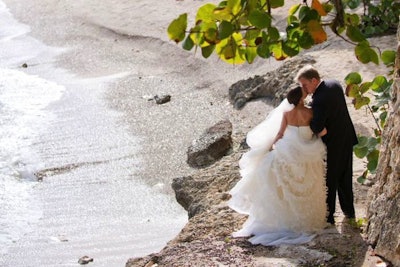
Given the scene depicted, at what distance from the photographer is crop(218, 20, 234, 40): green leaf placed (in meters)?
3.91

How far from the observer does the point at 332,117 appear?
24.3 ft

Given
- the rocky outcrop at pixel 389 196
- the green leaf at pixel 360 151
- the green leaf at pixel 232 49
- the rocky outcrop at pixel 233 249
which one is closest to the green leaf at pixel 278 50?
the green leaf at pixel 232 49

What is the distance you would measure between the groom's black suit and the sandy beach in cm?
82

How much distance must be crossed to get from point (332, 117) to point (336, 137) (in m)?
0.19

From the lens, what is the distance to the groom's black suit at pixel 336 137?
24.1 feet

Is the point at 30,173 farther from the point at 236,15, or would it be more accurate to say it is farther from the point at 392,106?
the point at 236,15

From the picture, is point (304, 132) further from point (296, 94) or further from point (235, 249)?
point (235, 249)

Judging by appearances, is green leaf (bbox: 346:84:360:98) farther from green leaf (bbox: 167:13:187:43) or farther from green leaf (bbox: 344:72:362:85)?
green leaf (bbox: 167:13:187:43)

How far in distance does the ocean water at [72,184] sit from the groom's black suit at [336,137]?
358 centimetres

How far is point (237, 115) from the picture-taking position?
50.7ft

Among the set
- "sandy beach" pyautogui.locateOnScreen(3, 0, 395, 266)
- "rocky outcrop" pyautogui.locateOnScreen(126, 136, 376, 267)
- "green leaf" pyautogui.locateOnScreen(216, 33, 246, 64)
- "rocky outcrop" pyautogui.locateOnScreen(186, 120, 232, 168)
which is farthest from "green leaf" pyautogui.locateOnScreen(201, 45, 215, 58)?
"rocky outcrop" pyautogui.locateOnScreen(186, 120, 232, 168)

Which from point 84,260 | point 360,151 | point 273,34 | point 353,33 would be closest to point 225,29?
point 273,34

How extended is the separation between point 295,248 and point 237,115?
27.5 ft

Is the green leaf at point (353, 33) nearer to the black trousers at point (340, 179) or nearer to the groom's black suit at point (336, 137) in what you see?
the groom's black suit at point (336, 137)
